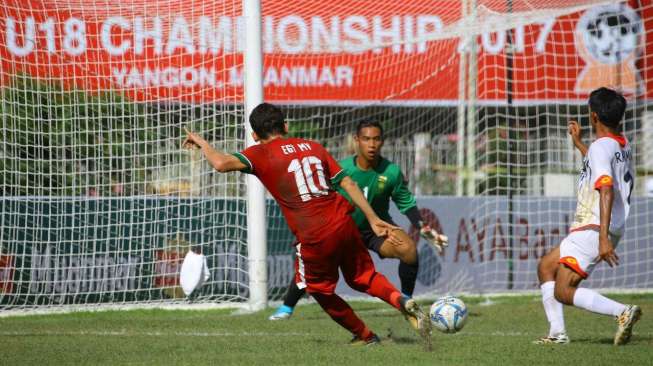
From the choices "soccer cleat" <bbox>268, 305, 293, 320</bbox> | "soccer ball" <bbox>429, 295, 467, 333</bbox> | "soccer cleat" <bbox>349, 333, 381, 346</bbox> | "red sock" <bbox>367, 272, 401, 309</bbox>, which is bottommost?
"soccer cleat" <bbox>268, 305, 293, 320</bbox>

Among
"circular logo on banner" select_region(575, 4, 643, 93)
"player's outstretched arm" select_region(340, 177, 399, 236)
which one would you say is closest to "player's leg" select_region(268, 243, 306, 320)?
"player's outstretched arm" select_region(340, 177, 399, 236)

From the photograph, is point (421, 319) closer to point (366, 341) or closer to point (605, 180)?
point (366, 341)

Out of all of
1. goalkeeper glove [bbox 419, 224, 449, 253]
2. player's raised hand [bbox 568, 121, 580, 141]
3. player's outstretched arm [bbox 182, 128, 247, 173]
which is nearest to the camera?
player's outstretched arm [bbox 182, 128, 247, 173]

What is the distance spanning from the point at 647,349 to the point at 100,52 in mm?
7190

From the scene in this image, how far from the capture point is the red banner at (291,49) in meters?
11.5

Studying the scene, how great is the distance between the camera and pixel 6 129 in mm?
11039

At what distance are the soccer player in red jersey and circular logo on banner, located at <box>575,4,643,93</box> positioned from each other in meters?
8.08

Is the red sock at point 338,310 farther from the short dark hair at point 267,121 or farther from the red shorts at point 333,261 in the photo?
the short dark hair at point 267,121

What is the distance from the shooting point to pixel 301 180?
7520mm

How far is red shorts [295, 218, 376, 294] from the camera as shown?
7.57m

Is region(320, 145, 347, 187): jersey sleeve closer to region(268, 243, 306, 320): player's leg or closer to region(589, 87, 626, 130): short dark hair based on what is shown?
region(589, 87, 626, 130): short dark hair

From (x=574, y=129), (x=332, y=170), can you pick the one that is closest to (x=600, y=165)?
(x=574, y=129)

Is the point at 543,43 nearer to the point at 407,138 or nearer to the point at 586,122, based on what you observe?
the point at 586,122

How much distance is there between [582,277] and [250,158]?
282 cm
